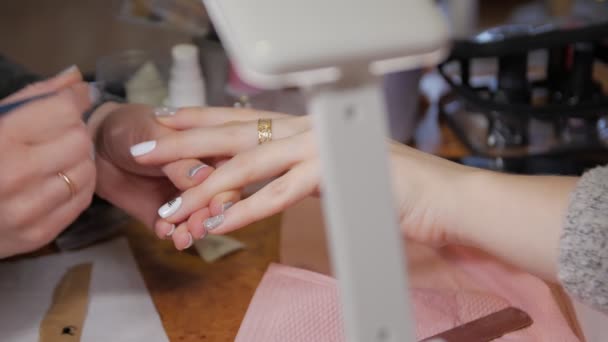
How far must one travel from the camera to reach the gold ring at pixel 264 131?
58cm

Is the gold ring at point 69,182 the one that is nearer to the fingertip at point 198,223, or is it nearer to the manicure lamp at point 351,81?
the fingertip at point 198,223

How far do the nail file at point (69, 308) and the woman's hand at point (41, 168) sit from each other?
0.09 metres

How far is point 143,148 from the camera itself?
22.3 inches

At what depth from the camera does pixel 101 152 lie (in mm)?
634

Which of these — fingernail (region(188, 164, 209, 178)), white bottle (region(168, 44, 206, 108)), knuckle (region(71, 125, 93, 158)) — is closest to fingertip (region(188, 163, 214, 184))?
fingernail (region(188, 164, 209, 178))

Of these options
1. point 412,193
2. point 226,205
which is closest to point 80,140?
point 226,205

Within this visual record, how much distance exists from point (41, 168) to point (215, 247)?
0.23 metres

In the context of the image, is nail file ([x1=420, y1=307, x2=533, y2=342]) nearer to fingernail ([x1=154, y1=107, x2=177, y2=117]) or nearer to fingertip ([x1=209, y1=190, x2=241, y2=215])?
fingertip ([x1=209, y1=190, x2=241, y2=215])

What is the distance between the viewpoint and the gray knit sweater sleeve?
38 centimetres

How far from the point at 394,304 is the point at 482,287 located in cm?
32

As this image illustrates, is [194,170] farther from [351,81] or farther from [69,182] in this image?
[351,81]

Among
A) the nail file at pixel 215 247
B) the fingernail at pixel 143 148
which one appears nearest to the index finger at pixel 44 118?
the fingernail at pixel 143 148

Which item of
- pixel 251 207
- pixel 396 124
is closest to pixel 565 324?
Answer: pixel 251 207

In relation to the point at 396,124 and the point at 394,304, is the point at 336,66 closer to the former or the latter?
the point at 394,304
